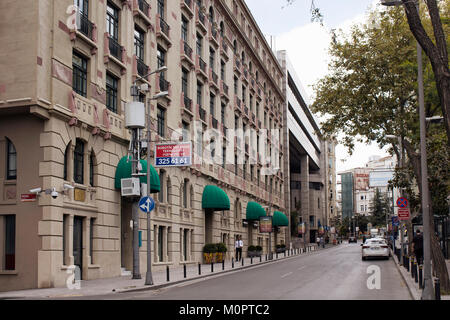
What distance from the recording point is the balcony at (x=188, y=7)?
39750 millimetres

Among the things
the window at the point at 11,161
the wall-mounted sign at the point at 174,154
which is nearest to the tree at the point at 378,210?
the wall-mounted sign at the point at 174,154

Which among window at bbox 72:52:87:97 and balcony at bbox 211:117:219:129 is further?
balcony at bbox 211:117:219:129

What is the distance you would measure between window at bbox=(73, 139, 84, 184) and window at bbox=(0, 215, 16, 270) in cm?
345

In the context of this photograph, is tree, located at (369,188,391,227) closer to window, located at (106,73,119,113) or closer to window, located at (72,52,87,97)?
window, located at (106,73,119,113)

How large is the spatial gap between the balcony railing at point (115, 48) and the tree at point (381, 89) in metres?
11.2

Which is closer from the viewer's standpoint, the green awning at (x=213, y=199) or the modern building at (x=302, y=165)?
the green awning at (x=213, y=199)

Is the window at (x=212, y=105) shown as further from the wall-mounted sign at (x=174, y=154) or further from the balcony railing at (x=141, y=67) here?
the wall-mounted sign at (x=174, y=154)

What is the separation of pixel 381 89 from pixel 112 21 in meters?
14.8

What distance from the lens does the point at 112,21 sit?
30125mm

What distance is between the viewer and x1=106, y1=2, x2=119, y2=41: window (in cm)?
2958

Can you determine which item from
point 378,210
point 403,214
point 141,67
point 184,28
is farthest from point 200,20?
point 378,210

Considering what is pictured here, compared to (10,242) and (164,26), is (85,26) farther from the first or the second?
(10,242)

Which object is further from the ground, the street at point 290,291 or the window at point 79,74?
the window at point 79,74

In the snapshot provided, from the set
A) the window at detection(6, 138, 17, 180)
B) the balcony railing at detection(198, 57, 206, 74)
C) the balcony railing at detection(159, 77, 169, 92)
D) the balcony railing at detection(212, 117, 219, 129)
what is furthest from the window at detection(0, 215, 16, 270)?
the balcony railing at detection(212, 117, 219, 129)
